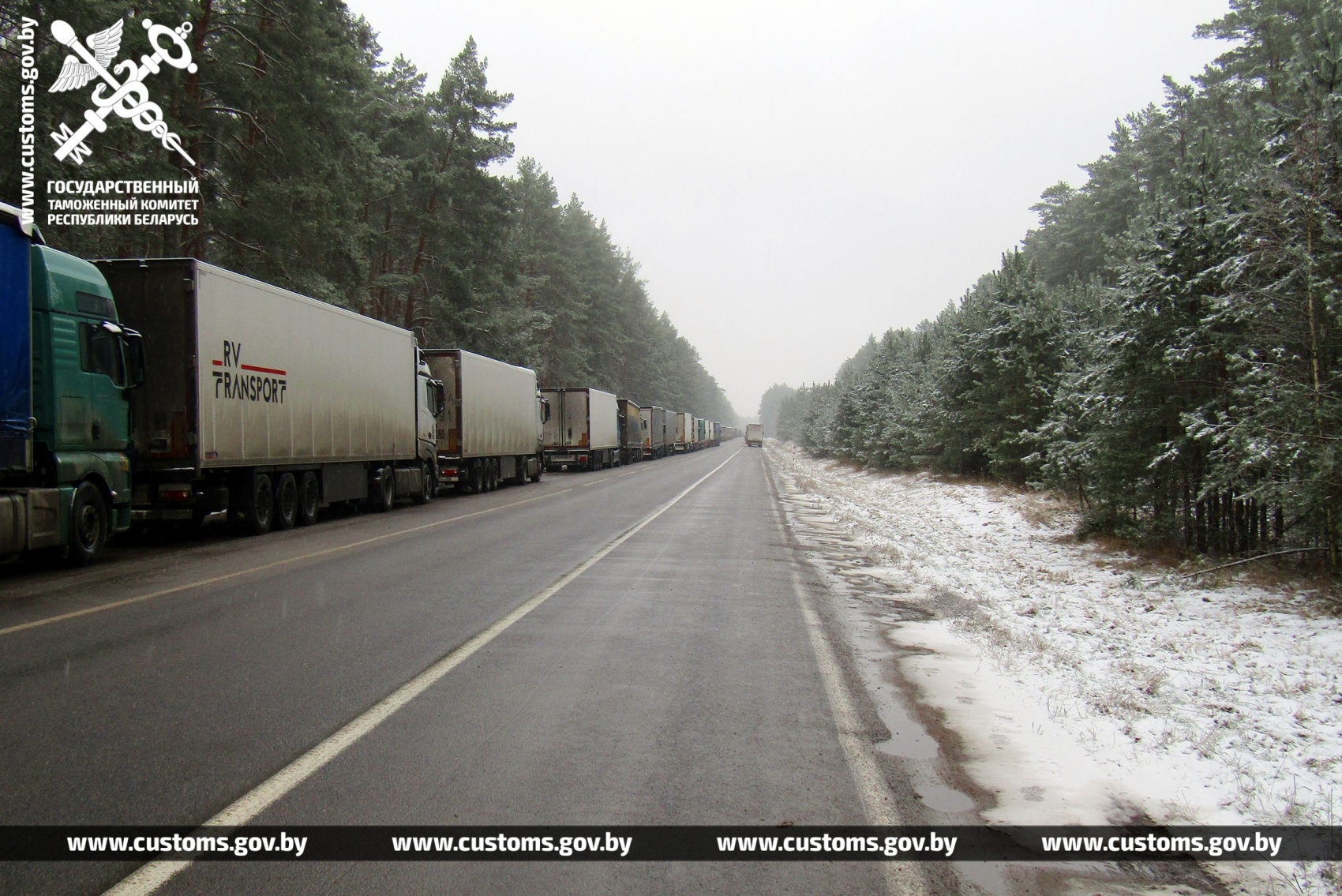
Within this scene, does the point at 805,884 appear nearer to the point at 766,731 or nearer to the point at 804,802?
the point at 804,802

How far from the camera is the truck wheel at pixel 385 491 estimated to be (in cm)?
2036

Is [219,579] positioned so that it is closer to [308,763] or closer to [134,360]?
[134,360]

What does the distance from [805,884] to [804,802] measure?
71cm

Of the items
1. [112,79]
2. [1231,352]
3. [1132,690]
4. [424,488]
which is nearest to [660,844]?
[1132,690]

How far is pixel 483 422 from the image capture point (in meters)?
27.3

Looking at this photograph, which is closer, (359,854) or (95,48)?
(359,854)

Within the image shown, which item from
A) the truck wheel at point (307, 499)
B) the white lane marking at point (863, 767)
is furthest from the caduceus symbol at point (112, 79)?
the white lane marking at point (863, 767)

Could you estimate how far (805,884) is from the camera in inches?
134

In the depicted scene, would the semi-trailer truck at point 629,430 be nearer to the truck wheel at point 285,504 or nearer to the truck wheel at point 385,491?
the truck wheel at point 385,491

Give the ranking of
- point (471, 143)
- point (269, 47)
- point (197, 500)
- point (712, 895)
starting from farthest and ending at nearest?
point (471, 143) → point (269, 47) → point (197, 500) → point (712, 895)

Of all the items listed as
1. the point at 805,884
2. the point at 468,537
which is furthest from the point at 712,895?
the point at 468,537

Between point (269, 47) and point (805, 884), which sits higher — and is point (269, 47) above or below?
above

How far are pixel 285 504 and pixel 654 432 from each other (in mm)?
50574

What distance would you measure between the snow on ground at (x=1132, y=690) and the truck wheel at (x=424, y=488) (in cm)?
1413
